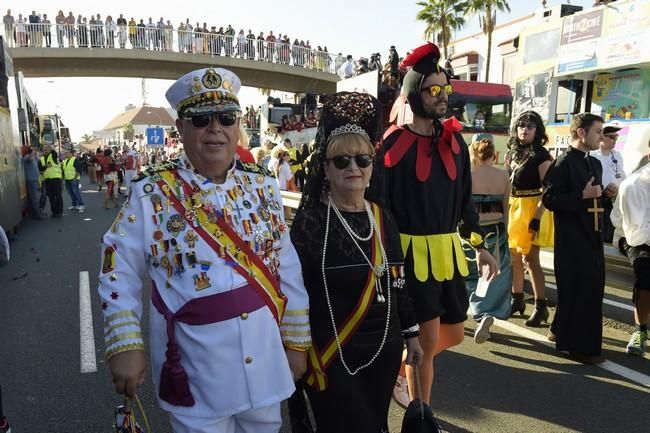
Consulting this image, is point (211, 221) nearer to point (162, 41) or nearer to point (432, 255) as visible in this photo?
point (432, 255)

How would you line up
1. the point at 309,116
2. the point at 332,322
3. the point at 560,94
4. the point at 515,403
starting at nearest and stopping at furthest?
the point at 332,322
the point at 515,403
the point at 560,94
the point at 309,116

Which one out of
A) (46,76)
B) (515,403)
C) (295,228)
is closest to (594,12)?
(515,403)

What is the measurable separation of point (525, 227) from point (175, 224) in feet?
14.1

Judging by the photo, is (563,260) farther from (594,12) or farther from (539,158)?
(594,12)

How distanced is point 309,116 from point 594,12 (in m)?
10.4

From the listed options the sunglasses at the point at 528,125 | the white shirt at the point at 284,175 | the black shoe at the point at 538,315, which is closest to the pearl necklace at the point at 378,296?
the black shoe at the point at 538,315

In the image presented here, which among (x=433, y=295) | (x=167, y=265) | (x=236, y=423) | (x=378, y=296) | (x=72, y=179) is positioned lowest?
(x=72, y=179)

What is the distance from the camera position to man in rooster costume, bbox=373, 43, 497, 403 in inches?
112

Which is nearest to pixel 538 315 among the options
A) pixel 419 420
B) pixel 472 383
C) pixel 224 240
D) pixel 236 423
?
pixel 472 383

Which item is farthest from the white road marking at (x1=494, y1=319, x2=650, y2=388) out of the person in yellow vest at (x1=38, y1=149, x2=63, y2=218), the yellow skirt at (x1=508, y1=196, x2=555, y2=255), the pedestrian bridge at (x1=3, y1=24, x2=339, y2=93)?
the pedestrian bridge at (x1=3, y1=24, x2=339, y2=93)

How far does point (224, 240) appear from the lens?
1.88 meters

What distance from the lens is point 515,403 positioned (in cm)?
345

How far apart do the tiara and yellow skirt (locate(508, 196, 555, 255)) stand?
3.36 metres

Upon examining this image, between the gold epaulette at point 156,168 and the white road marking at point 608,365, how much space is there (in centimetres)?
355
